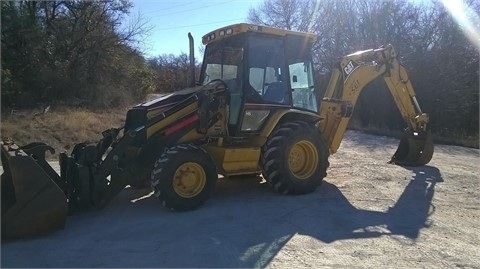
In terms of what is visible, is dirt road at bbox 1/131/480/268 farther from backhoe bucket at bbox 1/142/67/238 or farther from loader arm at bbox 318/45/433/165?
loader arm at bbox 318/45/433/165

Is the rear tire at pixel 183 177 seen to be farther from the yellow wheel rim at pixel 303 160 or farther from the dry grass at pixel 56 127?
the dry grass at pixel 56 127

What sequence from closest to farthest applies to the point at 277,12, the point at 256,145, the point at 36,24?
the point at 256,145
the point at 36,24
the point at 277,12

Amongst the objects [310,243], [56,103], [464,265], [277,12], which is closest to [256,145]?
[310,243]

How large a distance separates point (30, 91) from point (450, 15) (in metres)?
22.6

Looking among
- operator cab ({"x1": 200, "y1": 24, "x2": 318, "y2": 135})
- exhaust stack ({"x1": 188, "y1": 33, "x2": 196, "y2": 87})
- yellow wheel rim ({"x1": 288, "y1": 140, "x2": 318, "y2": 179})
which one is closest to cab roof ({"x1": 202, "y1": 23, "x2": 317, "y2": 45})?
operator cab ({"x1": 200, "y1": 24, "x2": 318, "y2": 135})

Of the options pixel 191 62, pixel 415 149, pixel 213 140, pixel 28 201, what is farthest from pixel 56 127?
pixel 415 149

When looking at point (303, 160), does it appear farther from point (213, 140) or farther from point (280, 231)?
point (280, 231)

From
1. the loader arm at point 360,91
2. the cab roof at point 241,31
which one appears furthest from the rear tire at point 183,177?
the loader arm at point 360,91

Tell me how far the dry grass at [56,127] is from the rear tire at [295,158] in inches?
350

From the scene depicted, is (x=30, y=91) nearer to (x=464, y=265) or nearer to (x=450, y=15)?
(x=464, y=265)

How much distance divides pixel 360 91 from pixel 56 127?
1131 cm

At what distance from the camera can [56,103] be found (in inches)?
797

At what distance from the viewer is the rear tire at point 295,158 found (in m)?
6.37

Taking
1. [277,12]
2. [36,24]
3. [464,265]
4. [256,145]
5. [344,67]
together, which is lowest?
[464,265]
